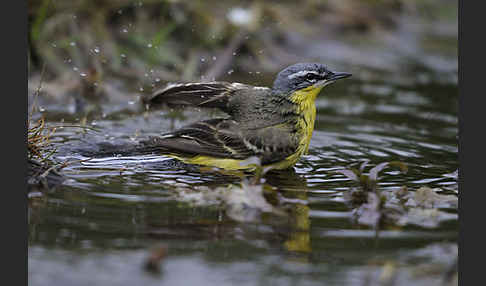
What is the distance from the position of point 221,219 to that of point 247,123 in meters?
2.11

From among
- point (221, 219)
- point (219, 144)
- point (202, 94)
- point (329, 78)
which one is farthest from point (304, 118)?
point (221, 219)

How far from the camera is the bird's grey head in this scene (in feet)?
24.5

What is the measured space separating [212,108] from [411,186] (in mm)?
2382

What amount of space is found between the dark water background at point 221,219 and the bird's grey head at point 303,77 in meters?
0.85

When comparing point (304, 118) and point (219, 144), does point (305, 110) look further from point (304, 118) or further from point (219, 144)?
point (219, 144)

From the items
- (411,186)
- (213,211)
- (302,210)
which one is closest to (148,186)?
(213,211)

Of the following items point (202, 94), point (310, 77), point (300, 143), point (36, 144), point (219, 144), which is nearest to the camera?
point (36, 144)

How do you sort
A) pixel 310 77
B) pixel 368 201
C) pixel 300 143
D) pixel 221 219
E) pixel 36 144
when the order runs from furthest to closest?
pixel 310 77, pixel 300 143, pixel 36 144, pixel 368 201, pixel 221 219

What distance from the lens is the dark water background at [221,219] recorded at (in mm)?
4445

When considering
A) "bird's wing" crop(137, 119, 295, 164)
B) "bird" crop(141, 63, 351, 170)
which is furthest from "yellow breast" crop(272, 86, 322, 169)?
"bird's wing" crop(137, 119, 295, 164)

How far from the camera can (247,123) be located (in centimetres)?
735

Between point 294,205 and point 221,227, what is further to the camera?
point 294,205

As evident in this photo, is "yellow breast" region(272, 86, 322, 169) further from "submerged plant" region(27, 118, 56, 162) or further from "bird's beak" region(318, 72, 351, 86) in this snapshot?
"submerged plant" region(27, 118, 56, 162)

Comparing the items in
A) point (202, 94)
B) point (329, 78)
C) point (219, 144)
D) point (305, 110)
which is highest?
point (329, 78)
